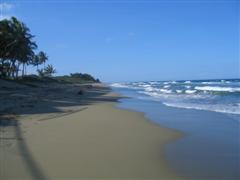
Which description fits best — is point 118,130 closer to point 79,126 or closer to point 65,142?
point 79,126

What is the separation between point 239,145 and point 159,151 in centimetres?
200

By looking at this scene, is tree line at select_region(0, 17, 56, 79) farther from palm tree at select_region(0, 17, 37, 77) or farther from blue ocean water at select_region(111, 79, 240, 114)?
blue ocean water at select_region(111, 79, 240, 114)

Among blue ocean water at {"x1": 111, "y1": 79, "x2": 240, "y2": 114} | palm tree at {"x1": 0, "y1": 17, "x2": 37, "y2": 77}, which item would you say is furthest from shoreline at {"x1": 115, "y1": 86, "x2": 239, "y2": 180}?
palm tree at {"x1": 0, "y1": 17, "x2": 37, "y2": 77}

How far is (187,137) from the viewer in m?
8.11

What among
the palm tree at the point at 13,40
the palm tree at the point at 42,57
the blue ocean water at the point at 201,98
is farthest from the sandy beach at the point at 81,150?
the palm tree at the point at 42,57

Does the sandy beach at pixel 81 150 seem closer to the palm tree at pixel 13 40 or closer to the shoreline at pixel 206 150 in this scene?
the shoreline at pixel 206 150

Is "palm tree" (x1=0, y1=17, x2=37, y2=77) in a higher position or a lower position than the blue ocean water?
higher

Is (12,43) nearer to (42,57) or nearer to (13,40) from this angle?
(13,40)

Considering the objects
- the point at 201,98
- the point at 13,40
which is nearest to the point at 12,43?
the point at 13,40

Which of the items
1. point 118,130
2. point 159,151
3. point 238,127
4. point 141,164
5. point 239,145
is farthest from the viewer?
point 238,127

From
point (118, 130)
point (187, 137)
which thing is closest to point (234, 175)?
point (187, 137)

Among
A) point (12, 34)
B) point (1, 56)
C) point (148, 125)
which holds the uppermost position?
point (12, 34)

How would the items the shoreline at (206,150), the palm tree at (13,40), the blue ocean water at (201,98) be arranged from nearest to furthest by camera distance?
1. the shoreline at (206,150)
2. the blue ocean water at (201,98)
3. the palm tree at (13,40)

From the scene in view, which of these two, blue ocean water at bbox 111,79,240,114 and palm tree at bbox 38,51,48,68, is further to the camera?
palm tree at bbox 38,51,48,68
